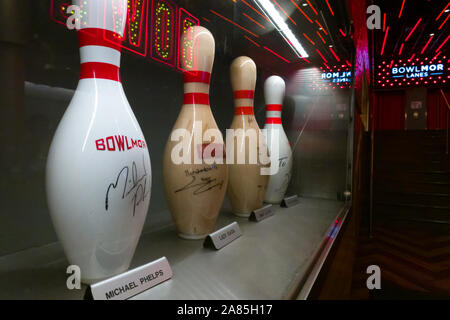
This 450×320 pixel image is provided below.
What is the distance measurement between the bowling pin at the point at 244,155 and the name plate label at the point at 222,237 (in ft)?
0.78

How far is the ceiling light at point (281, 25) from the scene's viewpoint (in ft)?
3.80

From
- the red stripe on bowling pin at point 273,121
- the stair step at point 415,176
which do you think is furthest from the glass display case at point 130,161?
the stair step at point 415,176

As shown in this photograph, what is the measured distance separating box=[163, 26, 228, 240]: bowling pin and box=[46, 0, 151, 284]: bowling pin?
19 centimetres

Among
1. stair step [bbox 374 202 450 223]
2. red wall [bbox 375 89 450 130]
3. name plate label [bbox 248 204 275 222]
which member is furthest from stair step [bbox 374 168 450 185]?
red wall [bbox 375 89 450 130]

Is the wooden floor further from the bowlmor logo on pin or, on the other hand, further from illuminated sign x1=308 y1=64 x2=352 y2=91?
the bowlmor logo on pin

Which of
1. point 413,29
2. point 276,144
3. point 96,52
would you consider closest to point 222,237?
point 96,52

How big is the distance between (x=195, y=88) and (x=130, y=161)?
0.39 metres

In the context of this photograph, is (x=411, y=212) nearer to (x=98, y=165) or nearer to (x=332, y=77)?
(x=332, y=77)

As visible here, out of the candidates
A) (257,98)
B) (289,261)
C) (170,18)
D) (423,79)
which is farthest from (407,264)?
(423,79)

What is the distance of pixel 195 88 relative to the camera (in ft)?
2.91

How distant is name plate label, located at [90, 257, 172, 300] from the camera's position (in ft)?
1.54

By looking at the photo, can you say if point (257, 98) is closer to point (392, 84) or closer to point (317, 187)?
point (317, 187)

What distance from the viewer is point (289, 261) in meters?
0.73

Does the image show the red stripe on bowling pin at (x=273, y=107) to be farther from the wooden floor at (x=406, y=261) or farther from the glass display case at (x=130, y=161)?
the wooden floor at (x=406, y=261)
